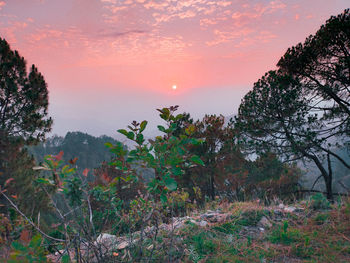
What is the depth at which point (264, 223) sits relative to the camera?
336 centimetres

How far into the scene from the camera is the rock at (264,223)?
129 inches

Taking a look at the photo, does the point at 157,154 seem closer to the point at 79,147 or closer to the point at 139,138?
the point at 139,138

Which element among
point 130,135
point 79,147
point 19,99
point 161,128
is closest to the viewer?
point 130,135

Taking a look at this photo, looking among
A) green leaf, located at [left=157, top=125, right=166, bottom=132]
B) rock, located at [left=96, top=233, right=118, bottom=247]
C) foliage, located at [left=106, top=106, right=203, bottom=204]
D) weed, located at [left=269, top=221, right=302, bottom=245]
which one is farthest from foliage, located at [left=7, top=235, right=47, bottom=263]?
weed, located at [left=269, top=221, right=302, bottom=245]

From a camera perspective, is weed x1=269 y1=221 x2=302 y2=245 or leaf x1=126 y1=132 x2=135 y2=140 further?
weed x1=269 y1=221 x2=302 y2=245

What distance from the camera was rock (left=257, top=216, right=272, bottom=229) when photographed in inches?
129

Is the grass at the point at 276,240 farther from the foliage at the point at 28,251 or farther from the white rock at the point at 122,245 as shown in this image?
the foliage at the point at 28,251

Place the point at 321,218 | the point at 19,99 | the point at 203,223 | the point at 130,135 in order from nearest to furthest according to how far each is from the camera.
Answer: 1. the point at 130,135
2. the point at 321,218
3. the point at 203,223
4. the point at 19,99

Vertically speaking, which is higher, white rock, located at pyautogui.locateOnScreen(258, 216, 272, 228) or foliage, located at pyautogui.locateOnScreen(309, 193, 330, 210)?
foliage, located at pyautogui.locateOnScreen(309, 193, 330, 210)

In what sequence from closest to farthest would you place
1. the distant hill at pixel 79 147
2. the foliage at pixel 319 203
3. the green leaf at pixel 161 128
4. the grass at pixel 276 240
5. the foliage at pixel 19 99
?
1. the green leaf at pixel 161 128
2. the grass at pixel 276 240
3. the foliage at pixel 319 203
4. the foliage at pixel 19 99
5. the distant hill at pixel 79 147

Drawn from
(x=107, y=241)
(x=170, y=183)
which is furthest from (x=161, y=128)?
(x=107, y=241)

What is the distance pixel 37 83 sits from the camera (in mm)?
13500

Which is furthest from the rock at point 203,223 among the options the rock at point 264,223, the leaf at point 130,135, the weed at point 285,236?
the leaf at point 130,135

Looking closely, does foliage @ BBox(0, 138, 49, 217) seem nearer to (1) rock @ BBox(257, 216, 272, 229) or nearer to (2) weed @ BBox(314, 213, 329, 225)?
(1) rock @ BBox(257, 216, 272, 229)
